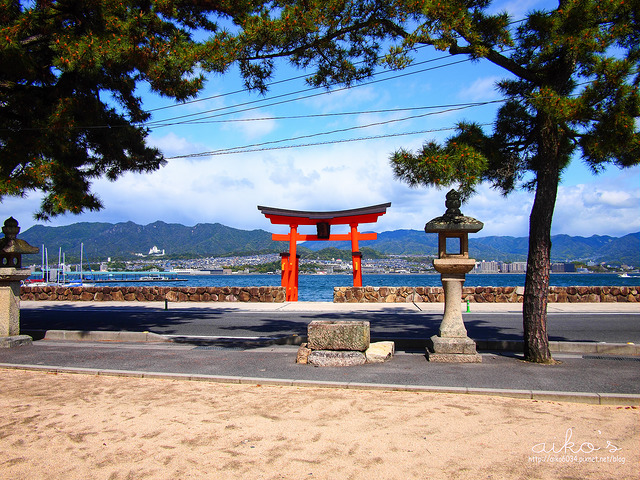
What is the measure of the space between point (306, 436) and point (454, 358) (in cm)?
411

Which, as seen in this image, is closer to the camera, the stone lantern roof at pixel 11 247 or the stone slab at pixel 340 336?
the stone slab at pixel 340 336

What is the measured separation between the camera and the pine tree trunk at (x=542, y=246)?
718 centimetres

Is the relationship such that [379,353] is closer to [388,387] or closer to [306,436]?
[388,387]

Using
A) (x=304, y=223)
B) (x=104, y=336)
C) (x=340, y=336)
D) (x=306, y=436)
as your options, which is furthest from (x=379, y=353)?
(x=304, y=223)

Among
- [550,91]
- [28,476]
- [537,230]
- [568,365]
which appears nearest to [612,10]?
[550,91]

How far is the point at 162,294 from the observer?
843 inches

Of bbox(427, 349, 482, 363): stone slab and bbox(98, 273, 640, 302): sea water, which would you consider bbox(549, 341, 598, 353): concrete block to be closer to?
bbox(427, 349, 482, 363): stone slab

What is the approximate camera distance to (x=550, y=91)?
6.71 metres

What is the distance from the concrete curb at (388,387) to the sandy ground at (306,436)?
17 cm

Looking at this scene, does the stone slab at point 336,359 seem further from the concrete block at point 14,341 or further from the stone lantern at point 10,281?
the concrete block at point 14,341

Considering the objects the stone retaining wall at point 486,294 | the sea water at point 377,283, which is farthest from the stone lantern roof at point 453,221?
the sea water at point 377,283

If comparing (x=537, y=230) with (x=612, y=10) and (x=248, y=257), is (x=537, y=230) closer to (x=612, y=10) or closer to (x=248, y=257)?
(x=612, y=10)

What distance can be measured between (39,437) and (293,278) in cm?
1688

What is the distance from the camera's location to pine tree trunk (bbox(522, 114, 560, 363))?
7.18 meters
